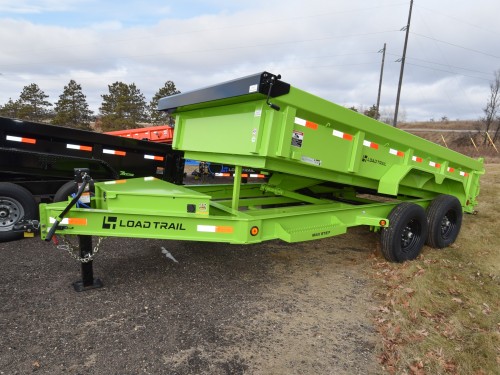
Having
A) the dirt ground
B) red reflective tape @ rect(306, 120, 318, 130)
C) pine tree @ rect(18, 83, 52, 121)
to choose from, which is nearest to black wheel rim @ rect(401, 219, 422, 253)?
the dirt ground

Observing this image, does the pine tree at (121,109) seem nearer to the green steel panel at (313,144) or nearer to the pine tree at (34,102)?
the pine tree at (34,102)

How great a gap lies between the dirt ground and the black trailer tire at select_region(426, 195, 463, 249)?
1.18 m

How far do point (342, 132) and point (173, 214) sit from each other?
1950 mm

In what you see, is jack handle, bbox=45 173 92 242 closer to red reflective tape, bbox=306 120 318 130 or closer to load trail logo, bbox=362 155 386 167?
red reflective tape, bbox=306 120 318 130

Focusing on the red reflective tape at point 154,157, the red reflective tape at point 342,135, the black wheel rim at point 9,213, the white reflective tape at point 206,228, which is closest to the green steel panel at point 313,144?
the red reflective tape at point 342,135

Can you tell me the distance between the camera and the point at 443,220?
5230mm

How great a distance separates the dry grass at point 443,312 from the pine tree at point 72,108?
34854 millimetres

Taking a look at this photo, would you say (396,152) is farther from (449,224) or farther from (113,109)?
(113,109)

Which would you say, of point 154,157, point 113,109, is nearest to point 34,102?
point 113,109

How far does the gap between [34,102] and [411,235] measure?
140ft

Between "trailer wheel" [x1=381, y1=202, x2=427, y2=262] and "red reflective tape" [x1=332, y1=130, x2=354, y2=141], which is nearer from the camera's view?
"red reflective tape" [x1=332, y1=130, x2=354, y2=141]

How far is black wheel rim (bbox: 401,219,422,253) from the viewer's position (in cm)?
467

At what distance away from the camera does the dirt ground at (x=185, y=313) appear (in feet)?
8.31

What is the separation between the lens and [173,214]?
315 centimetres
